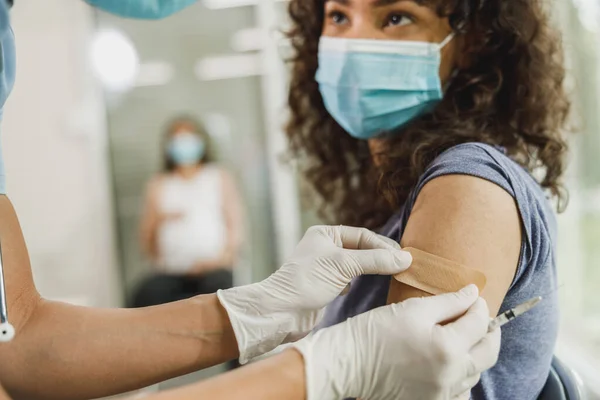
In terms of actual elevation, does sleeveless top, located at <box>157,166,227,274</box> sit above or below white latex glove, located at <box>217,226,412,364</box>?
below

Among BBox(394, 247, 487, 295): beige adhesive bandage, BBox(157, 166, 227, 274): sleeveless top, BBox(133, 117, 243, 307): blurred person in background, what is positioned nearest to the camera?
BBox(394, 247, 487, 295): beige adhesive bandage

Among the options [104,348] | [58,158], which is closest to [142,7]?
[104,348]

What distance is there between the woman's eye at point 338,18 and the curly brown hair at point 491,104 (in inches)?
7.1

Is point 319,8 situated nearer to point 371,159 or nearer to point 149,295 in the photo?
point 371,159

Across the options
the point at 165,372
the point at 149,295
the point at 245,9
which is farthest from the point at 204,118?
the point at 165,372

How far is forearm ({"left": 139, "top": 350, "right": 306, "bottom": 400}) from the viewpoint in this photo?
0.66 m

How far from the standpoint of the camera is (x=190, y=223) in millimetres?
2018

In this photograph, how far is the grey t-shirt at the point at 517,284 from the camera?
2.72 ft

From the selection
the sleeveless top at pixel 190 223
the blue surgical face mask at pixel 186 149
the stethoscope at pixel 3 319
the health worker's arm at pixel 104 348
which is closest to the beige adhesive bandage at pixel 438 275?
the health worker's arm at pixel 104 348

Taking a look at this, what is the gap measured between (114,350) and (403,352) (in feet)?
1.44

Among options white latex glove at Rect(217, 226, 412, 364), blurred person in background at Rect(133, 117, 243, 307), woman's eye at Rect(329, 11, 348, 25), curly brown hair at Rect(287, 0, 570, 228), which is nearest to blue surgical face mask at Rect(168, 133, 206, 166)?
blurred person in background at Rect(133, 117, 243, 307)

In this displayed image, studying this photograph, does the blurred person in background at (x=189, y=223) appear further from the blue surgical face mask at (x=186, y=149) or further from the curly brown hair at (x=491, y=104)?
the curly brown hair at (x=491, y=104)

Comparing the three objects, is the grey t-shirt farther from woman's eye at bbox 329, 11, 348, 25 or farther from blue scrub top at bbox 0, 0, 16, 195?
blue scrub top at bbox 0, 0, 16, 195

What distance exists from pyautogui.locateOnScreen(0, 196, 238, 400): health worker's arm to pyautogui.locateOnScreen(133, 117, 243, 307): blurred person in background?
20cm
